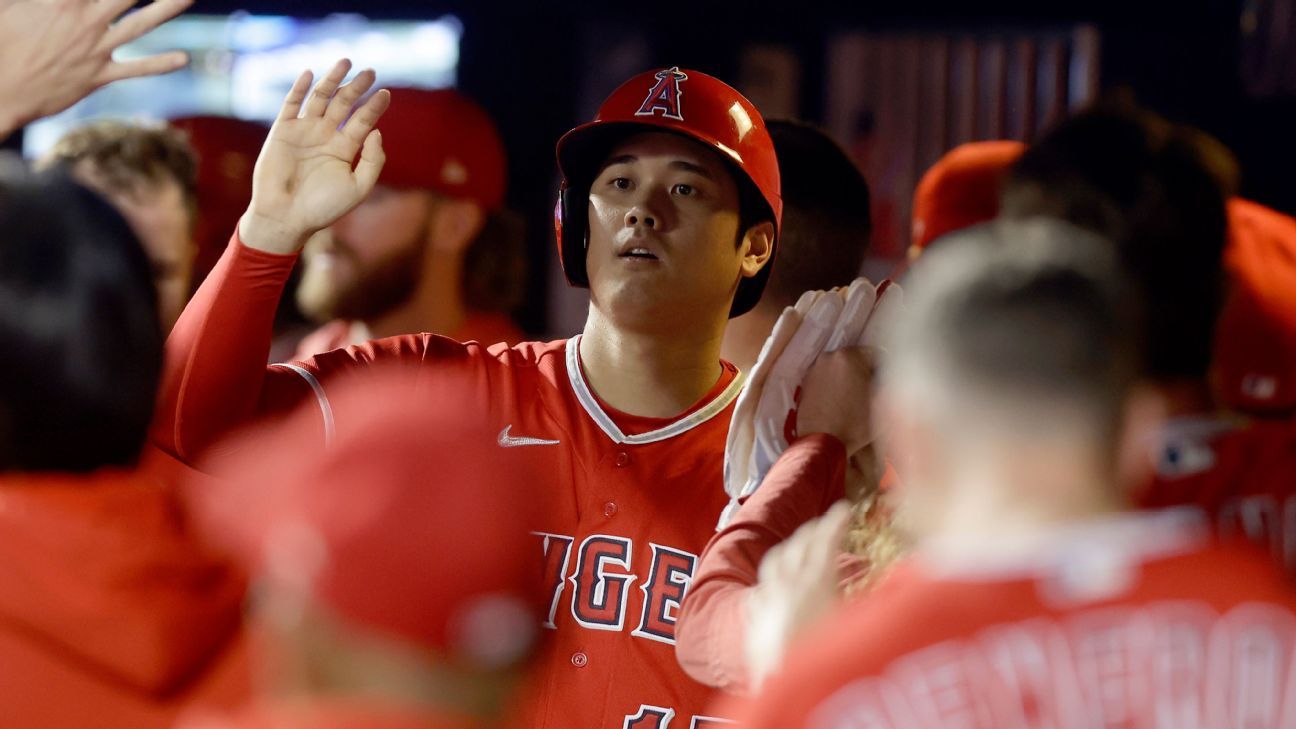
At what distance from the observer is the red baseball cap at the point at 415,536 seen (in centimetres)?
139

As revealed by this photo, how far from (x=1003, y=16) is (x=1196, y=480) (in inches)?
182

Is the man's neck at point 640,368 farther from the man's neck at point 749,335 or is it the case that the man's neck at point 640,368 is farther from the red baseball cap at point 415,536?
the red baseball cap at point 415,536

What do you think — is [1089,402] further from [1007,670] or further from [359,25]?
[359,25]

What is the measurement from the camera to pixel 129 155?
3732 millimetres

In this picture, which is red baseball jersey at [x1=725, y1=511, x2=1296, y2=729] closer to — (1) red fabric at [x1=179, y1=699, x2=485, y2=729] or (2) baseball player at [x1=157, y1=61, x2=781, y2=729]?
(1) red fabric at [x1=179, y1=699, x2=485, y2=729]

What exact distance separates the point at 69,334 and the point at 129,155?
2164 millimetres

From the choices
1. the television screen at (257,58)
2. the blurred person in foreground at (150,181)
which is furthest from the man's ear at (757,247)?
the television screen at (257,58)

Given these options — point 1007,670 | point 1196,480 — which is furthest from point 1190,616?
point 1196,480

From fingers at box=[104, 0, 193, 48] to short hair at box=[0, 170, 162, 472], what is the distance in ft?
2.80

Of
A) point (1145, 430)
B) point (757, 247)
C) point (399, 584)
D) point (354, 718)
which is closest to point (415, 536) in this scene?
point (399, 584)

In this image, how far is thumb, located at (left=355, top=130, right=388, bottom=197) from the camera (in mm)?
2680

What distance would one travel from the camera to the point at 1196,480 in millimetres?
1993

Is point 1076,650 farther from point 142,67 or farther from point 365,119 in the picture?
point 142,67

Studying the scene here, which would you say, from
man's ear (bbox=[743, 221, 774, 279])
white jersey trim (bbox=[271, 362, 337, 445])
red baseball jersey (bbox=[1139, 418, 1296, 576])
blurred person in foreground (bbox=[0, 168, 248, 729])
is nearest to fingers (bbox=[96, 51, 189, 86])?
white jersey trim (bbox=[271, 362, 337, 445])
